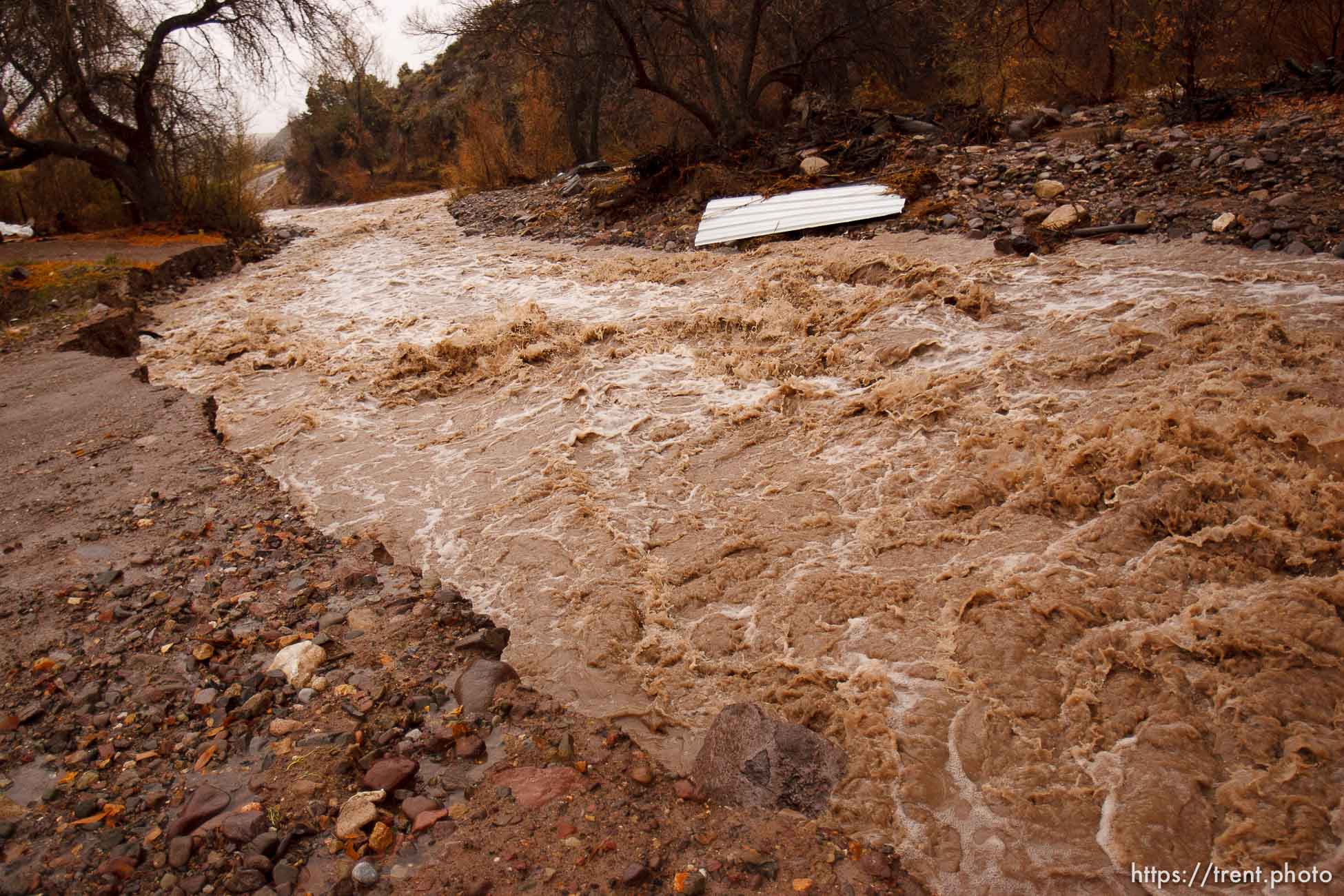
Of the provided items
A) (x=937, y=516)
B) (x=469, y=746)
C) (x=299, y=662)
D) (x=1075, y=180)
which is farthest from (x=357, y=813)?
(x=1075, y=180)

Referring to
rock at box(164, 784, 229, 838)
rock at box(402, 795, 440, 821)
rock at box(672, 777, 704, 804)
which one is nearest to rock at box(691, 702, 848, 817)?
rock at box(672, 777, 704, 804)

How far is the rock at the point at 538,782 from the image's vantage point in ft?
8.09

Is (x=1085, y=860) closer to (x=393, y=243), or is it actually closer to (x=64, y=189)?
(x=393, y=243)

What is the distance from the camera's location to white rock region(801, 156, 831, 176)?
1023 centimetres

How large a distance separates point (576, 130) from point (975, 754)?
16911 mm

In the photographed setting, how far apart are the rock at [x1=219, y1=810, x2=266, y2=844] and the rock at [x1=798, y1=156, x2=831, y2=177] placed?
9605 mm

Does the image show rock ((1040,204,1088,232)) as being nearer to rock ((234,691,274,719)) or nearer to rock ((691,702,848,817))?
rock ((691,702,848,817))

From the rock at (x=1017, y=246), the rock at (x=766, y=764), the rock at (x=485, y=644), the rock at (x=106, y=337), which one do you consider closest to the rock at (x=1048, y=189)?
the rock at (x=1017, y=246)

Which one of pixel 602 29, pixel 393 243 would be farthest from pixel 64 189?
pixel 602 29

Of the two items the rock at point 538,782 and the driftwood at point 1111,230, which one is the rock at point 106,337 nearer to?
Result: the rock at point 538,782

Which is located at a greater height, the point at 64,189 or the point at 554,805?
the point at 64,189

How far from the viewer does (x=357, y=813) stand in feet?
7.84

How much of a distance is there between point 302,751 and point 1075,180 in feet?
28.0

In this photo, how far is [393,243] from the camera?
43.6 ft
